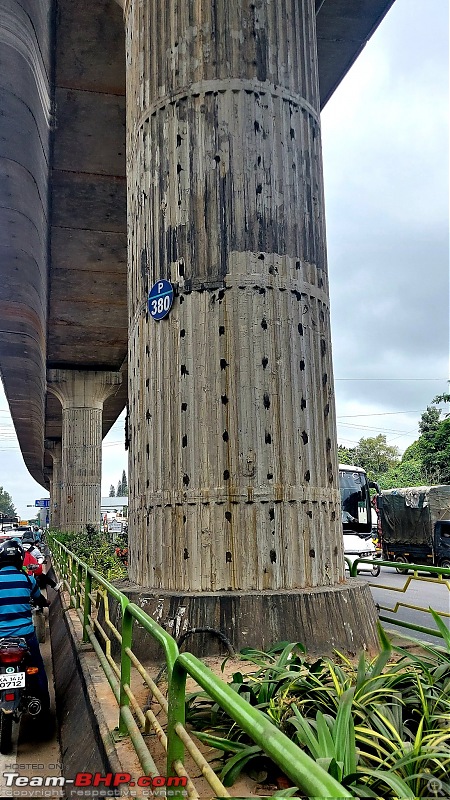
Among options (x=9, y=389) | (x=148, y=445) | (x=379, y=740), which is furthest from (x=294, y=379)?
(x=9, y=389)

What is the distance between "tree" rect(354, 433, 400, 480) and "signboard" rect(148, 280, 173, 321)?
220 ft

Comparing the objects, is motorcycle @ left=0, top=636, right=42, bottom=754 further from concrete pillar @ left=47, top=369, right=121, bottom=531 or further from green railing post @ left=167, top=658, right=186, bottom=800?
concrete pillar @ left=47, top=369, right=121, bottom=531

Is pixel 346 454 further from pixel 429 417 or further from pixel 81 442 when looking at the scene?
pixel 81 442

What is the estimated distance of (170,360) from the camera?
5.43 metres

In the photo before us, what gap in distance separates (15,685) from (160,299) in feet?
11.2

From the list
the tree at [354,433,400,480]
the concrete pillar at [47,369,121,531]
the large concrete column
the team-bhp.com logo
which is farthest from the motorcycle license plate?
the tree at [354,433,400,480]

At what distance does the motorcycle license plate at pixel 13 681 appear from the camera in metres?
5.01

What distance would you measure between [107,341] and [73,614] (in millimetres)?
16702

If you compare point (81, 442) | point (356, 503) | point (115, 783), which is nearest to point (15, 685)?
point (115, 783)

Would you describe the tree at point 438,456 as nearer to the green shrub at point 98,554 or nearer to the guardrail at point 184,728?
the green shrub at point 98,554

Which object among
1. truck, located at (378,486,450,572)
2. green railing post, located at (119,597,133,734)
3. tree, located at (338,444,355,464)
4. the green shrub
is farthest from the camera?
tree, located at (338,444,355,464)

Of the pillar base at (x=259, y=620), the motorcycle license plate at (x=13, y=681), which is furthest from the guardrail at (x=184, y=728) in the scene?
the motorcycle license plate at (x=13, y=681)

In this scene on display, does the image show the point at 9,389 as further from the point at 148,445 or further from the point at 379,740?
the point at 379,740

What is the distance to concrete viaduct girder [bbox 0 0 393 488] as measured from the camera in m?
A: 10.6
